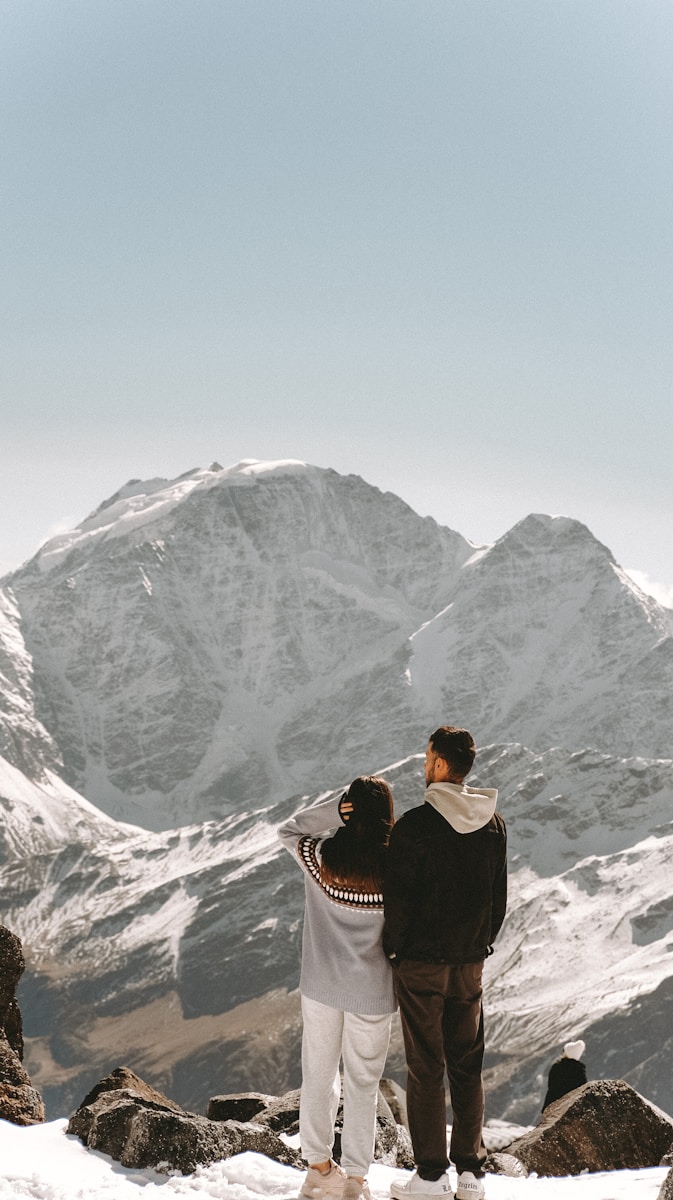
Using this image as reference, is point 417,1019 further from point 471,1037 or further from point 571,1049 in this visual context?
point 571,1049

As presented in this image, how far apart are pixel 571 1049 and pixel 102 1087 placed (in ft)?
22.8

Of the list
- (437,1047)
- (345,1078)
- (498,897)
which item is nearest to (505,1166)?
(345,1078)

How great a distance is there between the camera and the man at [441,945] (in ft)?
32.7

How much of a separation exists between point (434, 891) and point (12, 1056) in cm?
864

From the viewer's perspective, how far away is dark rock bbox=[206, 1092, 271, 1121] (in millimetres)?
17891

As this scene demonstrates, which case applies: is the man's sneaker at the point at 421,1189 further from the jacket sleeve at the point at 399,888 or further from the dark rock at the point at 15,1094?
the dark rock at the point at 15,1094

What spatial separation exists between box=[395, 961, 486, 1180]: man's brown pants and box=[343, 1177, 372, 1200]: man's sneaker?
0.49 metres

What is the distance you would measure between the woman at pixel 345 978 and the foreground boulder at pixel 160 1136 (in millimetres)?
1308

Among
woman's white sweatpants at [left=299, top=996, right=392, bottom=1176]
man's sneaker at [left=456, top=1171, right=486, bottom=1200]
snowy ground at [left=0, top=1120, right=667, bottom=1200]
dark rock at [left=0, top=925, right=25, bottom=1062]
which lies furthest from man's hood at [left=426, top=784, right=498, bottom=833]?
dark rock at [left=0, top=925, right=25, bottom=1062]

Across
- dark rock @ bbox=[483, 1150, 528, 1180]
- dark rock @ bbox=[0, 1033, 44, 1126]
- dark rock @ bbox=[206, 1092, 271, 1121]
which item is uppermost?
dark rock @ bbox=[0, 1033, 44, 1126]

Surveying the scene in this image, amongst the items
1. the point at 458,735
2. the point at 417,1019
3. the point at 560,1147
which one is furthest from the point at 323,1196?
the point at 560,1147

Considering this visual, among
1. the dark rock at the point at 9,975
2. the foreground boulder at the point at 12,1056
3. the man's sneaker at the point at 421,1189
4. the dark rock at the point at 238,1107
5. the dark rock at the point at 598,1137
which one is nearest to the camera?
the man's sneaker at the point at 421,1189

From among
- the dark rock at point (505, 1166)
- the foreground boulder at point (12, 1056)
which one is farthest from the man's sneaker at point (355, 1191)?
the foreground boulder at point (12, 1056)

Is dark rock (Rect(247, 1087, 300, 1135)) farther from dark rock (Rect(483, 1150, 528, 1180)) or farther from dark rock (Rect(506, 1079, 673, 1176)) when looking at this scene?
dark rock (Rect(506, 1079, 673, 1176))
